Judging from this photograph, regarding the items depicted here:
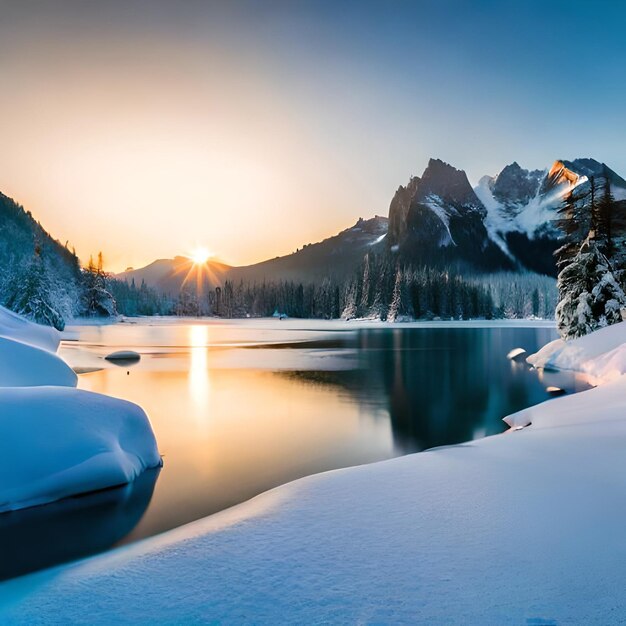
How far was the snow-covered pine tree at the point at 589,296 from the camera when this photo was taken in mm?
27781

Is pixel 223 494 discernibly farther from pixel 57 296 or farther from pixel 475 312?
pixel 475 312

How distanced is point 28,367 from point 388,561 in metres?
13.6

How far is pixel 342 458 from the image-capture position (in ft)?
35.2

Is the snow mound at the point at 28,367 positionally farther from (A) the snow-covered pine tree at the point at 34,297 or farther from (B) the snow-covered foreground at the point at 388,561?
(A) the snow-covered pine tree at the point at 34,297

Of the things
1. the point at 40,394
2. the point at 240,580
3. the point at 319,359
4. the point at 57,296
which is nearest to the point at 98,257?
the point at 57,296

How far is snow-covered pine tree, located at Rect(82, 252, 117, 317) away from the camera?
95312mm

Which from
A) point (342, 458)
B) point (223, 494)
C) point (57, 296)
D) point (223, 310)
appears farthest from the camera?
point (223, 310)

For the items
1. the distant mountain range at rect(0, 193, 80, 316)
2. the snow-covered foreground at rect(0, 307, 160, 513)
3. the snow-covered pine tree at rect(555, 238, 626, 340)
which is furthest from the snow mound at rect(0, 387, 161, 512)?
the distant mountain range at rect(0, 193, 80, 316)

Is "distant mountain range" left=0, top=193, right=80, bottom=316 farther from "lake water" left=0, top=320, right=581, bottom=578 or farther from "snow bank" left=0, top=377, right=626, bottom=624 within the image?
"snow bank" left=0, top=377, right=626, bottom=624

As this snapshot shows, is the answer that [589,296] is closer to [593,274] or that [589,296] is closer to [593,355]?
[593,274]

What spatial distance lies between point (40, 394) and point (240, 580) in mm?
6875

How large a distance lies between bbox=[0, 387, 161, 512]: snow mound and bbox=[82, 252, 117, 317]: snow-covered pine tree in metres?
96.1

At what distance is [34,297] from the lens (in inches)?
2391

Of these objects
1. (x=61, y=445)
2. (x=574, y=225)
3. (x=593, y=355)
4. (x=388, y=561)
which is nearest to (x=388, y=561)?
(x=388, y=561)
